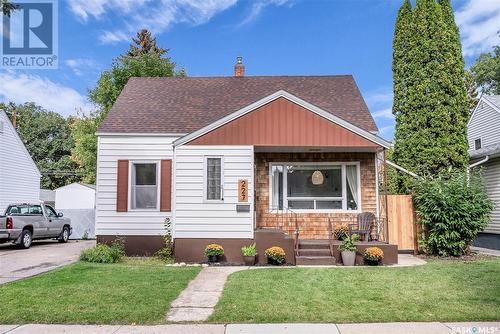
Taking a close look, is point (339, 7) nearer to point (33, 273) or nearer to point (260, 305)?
point (260, 305)

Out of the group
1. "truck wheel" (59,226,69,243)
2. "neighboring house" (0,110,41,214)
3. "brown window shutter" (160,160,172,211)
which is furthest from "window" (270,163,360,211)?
"neighboring house" (0,110,41,214)

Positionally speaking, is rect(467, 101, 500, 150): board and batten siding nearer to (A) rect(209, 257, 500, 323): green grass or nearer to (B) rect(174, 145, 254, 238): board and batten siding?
(A) rect(209, 257, 500, 323): green grass

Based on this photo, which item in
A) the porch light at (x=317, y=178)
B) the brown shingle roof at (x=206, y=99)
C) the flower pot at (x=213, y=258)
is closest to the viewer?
the flower pot at (x=213, y=258)

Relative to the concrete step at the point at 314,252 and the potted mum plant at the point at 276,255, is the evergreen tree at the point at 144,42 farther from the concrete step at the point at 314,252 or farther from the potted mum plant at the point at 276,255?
the potted mum plant at the point at 276,255

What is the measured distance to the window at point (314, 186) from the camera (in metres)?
12.0


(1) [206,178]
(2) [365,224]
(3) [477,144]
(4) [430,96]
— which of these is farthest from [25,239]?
(3) [477,144]

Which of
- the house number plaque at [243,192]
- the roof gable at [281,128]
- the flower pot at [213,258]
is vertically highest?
the roof gable at [281,128]

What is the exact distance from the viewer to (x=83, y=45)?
19.6 m

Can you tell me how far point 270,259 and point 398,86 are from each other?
836cm

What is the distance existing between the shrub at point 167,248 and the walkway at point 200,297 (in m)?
2.48

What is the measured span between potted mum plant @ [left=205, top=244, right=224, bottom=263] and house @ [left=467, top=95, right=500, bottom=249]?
9.53 metres

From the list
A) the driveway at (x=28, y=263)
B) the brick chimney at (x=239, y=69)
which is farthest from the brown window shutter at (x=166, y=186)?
the brick chimney at (x=239, y=69)

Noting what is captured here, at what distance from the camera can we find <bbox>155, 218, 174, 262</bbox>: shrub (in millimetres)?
11164

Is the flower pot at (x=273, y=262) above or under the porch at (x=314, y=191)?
under
